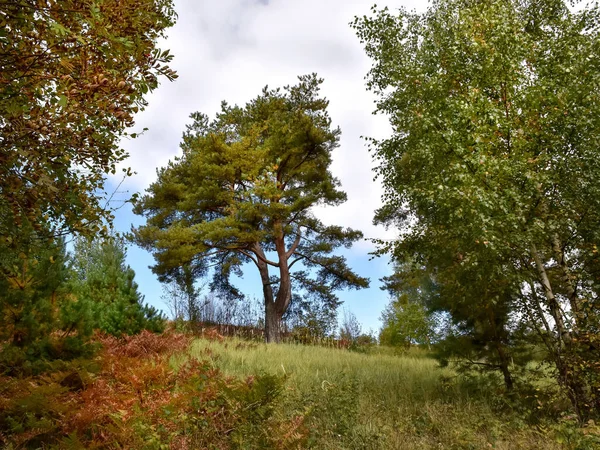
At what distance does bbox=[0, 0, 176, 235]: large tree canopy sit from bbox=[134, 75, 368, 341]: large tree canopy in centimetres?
1120

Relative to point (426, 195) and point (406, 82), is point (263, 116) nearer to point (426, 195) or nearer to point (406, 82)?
point (406, 82)

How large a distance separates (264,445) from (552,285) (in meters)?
5.69

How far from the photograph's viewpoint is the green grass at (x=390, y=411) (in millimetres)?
4910

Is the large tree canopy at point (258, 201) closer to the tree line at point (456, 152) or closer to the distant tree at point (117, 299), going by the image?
the distant tree at point (117, 299)

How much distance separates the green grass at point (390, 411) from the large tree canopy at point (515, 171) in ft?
4.38

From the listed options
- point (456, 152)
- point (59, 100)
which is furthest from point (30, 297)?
point (456, 152)

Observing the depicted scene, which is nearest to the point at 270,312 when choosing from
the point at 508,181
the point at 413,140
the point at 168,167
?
the point at 168,167

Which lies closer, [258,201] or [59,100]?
[59,100]

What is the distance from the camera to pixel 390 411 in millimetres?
6418

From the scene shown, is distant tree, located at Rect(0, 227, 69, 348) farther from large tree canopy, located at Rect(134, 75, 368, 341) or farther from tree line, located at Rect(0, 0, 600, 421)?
large tree canopy, located at Rect(134, 75, 368, 341)

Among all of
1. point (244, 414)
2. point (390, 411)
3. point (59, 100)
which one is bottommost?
point (390, 411)

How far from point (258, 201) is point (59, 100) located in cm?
1356

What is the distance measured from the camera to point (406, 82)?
7.97 metres

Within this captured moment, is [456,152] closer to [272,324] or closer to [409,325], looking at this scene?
[409,325]
